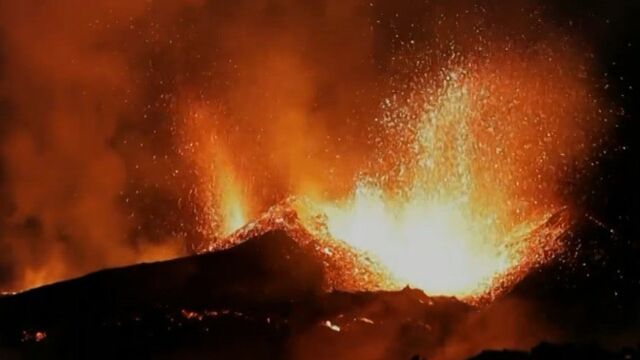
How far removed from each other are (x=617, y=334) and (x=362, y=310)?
7105 millimetres

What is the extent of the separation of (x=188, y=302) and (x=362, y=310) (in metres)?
4.47

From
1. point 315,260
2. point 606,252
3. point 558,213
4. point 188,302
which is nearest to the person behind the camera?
point 188,302

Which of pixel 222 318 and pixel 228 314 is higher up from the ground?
pixel 228 314

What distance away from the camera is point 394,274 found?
1303 inches

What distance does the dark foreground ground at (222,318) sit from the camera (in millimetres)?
24188

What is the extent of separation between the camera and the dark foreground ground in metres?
24.2

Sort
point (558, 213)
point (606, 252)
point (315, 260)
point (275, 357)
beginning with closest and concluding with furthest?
1. point (275, 357)
2. point (315, 260)
3. point (606, 252)
4. point (558, 213)

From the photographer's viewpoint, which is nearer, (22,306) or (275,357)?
(275,357)

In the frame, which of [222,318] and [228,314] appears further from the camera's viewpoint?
[228,314]

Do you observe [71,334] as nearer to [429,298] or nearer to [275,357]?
[275,357]

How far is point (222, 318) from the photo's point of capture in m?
24.8

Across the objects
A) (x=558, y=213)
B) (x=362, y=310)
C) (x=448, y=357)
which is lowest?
(x=448, y=357)

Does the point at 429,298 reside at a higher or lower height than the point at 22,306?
lower

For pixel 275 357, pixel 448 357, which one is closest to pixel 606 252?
pixel 448 357
